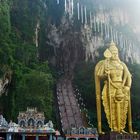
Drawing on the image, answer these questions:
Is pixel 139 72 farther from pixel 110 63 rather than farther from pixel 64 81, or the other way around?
pixel 110 63

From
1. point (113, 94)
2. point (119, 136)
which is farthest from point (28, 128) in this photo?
point (113, 94)

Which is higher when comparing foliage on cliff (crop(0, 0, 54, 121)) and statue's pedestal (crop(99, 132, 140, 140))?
foliage on cliff (crop(0, 0, 54, 121))

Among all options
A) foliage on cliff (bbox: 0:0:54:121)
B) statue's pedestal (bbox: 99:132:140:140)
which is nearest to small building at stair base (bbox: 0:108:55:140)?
statue's pedestal (bbox: 99:132:140:140)

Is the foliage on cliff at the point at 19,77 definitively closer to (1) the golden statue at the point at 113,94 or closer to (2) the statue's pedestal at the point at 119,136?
(1) the golden statue at the point at 113,94

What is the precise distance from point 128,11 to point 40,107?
16.0 metres

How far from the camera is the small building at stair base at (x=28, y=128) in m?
14.9

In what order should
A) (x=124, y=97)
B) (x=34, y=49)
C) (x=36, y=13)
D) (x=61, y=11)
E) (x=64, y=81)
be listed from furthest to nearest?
(x=61, y=11) → (x=64, y=81) → (x=36, y=13) → (x=34, y=49) → (x=124, y=97)

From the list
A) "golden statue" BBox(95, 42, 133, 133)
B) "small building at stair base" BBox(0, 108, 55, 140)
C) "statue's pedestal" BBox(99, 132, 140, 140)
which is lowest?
"statue's pedestal" BBox(99, 132, 140, 140)

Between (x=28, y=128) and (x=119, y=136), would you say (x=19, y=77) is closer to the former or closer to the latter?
(x=28, y=128)

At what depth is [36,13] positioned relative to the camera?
24234 mm

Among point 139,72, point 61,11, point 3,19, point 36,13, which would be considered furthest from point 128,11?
point 3,19

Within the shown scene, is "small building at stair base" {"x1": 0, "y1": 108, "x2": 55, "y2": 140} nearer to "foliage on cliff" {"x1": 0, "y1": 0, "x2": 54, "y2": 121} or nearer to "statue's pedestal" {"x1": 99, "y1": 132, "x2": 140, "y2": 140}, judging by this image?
"statue's pedestal" {"x1": 99, "y1": 132, "x2": 140, "y2": 140}

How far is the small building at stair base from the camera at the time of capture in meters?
14.9

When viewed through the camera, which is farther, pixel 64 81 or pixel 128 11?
pixel 128 11
